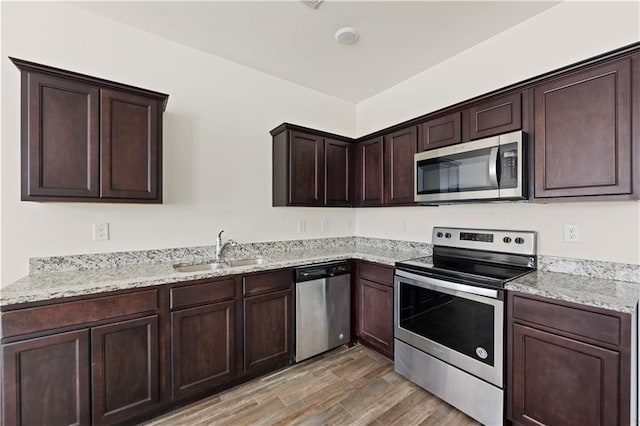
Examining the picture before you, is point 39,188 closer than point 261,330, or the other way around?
point 39,188

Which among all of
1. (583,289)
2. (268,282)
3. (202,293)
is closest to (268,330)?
(268,282)

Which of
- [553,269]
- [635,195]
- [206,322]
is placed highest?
[635,195]

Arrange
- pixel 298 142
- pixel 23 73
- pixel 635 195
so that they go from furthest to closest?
pixel 298 142 → pixel 23 73 → pixel 635 195

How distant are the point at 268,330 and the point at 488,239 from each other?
2.02m


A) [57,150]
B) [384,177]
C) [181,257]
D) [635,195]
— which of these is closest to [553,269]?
[635,195]

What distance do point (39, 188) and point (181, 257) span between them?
104 cm

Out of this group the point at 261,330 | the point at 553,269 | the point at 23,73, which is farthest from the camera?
the point at 261,330

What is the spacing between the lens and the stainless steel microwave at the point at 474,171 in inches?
72.2

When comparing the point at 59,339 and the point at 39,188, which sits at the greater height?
the point at 39,188

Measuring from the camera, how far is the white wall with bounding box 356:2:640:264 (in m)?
1.71

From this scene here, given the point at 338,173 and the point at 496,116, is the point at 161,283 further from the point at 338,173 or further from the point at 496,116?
the point at 496,116

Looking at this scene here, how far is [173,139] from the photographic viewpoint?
7.80ft

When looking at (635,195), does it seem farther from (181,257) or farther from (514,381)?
(181,257)

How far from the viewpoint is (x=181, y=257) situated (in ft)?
7.79
